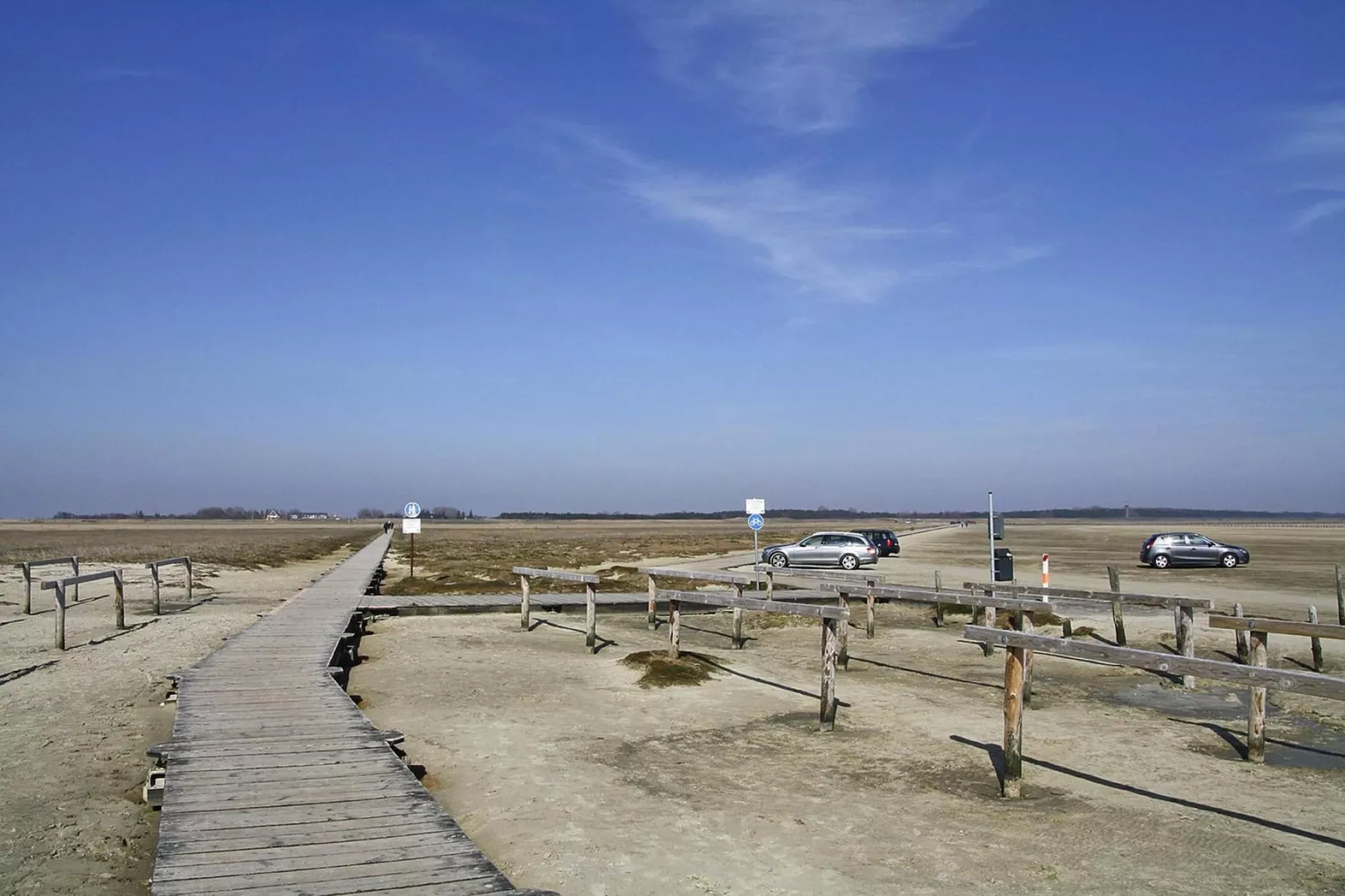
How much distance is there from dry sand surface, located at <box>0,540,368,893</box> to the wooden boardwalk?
21.7 inches

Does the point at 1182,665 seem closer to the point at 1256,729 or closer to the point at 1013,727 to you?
the point at 1013,727

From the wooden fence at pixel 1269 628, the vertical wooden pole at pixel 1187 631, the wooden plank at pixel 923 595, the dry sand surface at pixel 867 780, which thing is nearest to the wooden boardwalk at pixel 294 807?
the dry sand surface at pixel 867 780

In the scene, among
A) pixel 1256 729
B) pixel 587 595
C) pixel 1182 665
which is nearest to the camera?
pixel 1182 665

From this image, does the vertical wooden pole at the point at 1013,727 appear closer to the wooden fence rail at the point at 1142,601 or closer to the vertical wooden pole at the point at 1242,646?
the wooden fence rail at the point at 1142,601

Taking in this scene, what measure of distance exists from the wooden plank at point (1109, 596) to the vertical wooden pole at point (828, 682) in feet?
18.0

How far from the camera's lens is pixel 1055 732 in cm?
1039

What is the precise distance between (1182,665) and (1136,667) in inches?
18.5

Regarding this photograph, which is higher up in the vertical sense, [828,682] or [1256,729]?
[828,682]

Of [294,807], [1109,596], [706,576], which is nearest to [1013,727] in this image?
[294,807]

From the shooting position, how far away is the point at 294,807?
646 centimetres

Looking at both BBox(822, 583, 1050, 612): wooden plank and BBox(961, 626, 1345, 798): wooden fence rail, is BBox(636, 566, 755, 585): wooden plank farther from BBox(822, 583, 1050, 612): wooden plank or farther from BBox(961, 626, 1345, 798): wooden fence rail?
BBox(961, 626, 1345, 798): wooden fence rail

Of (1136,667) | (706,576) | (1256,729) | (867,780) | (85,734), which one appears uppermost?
(706,576)

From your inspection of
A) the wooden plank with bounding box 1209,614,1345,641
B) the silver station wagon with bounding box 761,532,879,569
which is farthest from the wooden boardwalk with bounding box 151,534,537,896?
the silver station wagon with bounding box 761,532,879,569

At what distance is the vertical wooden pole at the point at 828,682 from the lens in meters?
10.5
